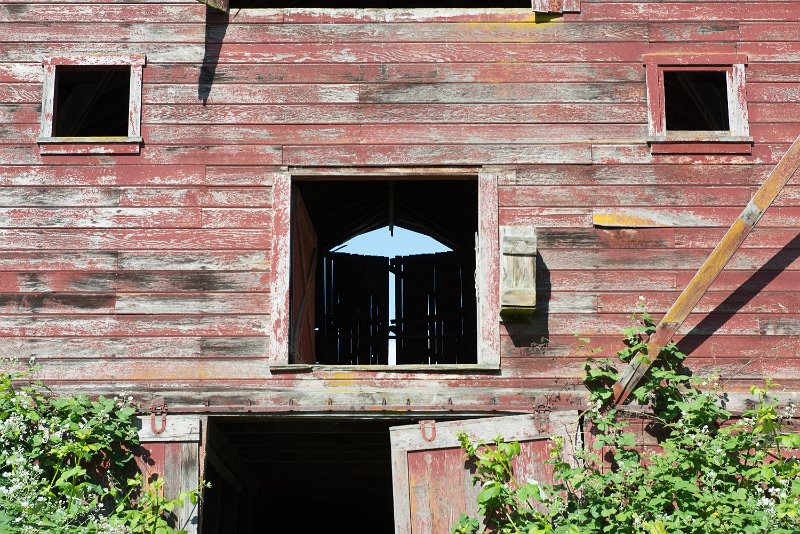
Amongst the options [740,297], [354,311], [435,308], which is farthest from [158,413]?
[435,308]

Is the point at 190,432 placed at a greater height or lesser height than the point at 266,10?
lesser

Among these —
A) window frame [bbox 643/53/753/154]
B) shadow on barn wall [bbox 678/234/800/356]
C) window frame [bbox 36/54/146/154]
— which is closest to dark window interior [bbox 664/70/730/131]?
window frame [bbox 643/53/753/154]

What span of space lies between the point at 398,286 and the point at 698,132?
6.26 meters

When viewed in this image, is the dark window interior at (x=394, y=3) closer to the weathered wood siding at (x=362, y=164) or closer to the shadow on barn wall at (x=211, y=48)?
the shadow on barn wall at (x=211, y=48)

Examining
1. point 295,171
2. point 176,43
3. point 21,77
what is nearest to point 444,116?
point 295,171

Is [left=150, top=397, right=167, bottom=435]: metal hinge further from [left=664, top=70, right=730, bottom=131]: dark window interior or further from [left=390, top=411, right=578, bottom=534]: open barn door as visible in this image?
[left=664, top=70, right=730, bottom=131]: dark window interior

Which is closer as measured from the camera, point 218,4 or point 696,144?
point 696,144

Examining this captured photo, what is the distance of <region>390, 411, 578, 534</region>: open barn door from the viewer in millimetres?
8891

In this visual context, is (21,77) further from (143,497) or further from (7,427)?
(143,497)

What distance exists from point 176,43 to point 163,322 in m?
2.45

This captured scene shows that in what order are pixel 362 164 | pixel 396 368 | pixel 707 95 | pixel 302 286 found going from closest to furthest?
1. pixel 396 368
2. pixel 362 164
3. pixel 302 286
4. pixel 707 95

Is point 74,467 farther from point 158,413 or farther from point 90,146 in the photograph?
point 90,146

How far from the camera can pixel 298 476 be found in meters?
13.2

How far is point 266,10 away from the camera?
10.1m
